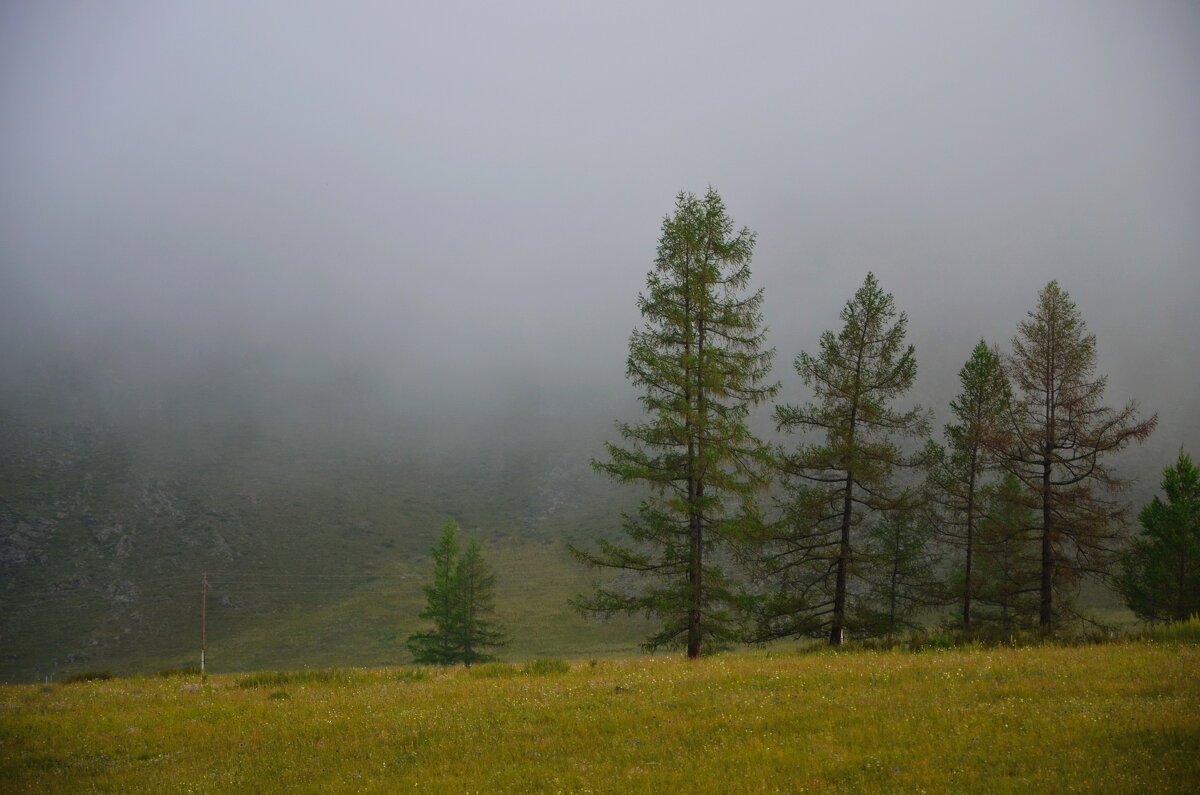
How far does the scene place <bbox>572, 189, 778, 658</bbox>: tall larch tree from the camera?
65.8ft

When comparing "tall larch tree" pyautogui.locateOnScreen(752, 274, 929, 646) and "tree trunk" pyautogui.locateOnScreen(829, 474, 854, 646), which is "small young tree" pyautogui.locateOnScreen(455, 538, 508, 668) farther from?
"tree trunk" pyautogui.locateOnScreen(829, 474, 854, 646)

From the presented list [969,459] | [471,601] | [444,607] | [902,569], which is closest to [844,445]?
[969,459]

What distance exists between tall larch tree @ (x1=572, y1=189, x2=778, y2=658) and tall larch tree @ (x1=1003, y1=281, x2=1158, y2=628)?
12.0 metres

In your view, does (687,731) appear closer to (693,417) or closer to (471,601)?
(693,417)

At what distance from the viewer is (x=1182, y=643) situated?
13977mm

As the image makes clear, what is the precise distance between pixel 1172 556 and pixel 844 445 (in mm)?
26181

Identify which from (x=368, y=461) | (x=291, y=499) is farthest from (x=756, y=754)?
(x=368, y=461)

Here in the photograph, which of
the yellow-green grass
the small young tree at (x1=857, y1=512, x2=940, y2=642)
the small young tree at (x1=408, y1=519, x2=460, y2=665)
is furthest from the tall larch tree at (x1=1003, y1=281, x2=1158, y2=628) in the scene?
the small young tree at (x1=408, y1=519, x2=460, y2=665)

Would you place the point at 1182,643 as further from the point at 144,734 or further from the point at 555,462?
the point at 555,462

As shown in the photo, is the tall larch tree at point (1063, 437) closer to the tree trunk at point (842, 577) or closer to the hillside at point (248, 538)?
the tree trunk at point (842, 577)

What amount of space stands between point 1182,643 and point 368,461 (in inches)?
7446

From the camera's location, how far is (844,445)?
24.2m

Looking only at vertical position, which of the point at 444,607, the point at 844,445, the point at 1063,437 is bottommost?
the point at 444,607

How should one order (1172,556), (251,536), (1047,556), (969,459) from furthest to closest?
(251,536), (1172,556), (969,459), (1047,556)
